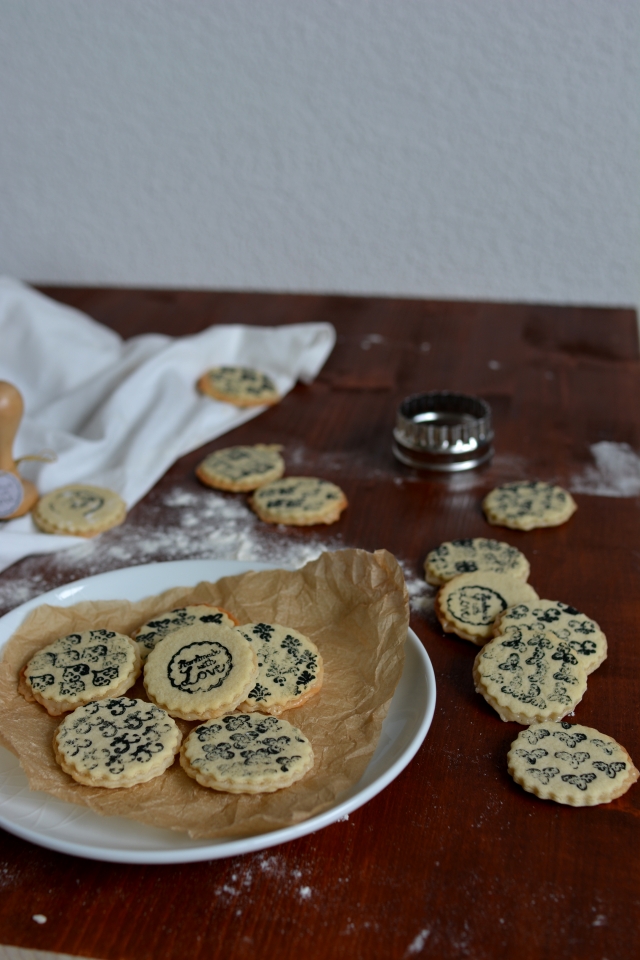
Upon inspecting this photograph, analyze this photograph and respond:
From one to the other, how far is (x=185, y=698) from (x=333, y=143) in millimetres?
1618

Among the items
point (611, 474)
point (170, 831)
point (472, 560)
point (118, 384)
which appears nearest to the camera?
point (170, 831)

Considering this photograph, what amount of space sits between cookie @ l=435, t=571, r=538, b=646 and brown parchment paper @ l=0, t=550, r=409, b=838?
0.08 m

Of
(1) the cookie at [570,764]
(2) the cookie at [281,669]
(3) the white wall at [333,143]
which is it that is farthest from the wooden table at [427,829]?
(3) the white wall at [333,143]

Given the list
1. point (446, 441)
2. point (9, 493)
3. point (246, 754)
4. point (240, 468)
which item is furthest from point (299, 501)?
point (246, 754)

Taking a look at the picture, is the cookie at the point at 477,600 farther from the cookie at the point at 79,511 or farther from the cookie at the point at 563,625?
the cookie at the point at 79,511

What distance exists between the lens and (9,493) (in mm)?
1158

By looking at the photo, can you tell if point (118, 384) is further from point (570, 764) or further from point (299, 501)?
point (570, 764)

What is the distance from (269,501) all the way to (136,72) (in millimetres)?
1363

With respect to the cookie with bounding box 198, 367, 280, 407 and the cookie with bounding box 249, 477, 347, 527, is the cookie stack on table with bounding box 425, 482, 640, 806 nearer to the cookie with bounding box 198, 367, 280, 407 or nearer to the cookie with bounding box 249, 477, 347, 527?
the cookie with bounding box 249, 477, 347, 527

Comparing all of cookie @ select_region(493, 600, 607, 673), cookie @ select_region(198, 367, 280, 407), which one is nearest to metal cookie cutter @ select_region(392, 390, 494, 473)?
cookie @ select_region(198, 367, 280, 407)

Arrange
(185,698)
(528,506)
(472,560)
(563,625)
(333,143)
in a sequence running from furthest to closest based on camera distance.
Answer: (333,143) → (528,506) → (472,560) → (563,625) → (185,698)

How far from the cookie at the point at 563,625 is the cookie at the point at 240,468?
0.45 m

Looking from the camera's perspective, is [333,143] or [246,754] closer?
[246,754]

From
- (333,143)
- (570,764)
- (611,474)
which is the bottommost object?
(611,474)
